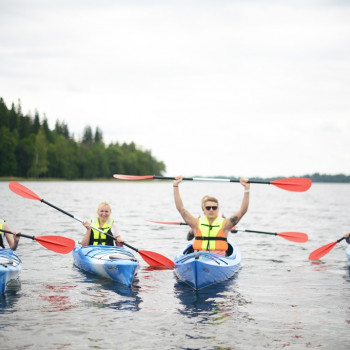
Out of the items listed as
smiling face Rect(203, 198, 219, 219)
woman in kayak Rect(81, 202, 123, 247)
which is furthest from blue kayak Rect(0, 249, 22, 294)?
smiling face Rect(203, 198, 219, 219)

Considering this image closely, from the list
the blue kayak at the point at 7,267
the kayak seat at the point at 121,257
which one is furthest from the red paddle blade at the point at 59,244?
the blue kayak at the point at 7,267

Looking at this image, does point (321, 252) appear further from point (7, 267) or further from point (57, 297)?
point (7, 267)

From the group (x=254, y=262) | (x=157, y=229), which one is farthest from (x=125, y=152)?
(x=254, y=262)

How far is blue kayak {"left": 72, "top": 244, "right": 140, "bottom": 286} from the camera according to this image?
29.1ft

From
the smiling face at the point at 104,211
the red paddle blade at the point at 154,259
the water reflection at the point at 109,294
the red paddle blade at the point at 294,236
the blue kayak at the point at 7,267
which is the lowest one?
the water reflection at the point at 109,294

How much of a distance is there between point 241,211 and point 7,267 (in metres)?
3.70

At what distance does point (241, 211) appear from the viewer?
845 centimetres

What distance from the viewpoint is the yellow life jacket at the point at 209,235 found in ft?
29.4

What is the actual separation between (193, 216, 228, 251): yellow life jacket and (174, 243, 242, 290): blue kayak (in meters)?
0.24

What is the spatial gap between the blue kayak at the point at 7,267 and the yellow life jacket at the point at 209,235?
2.98m

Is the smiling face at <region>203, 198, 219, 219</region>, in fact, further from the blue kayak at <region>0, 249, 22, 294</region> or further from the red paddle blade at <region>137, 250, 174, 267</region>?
the blue kayak at <region>0, 249, 22, 294</region>

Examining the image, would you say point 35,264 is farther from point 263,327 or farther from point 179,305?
point 263,327

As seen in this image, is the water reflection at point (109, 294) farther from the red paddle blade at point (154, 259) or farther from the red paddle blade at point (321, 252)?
the red paddle blade at point (321, 252)

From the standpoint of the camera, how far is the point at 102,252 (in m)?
9.45
